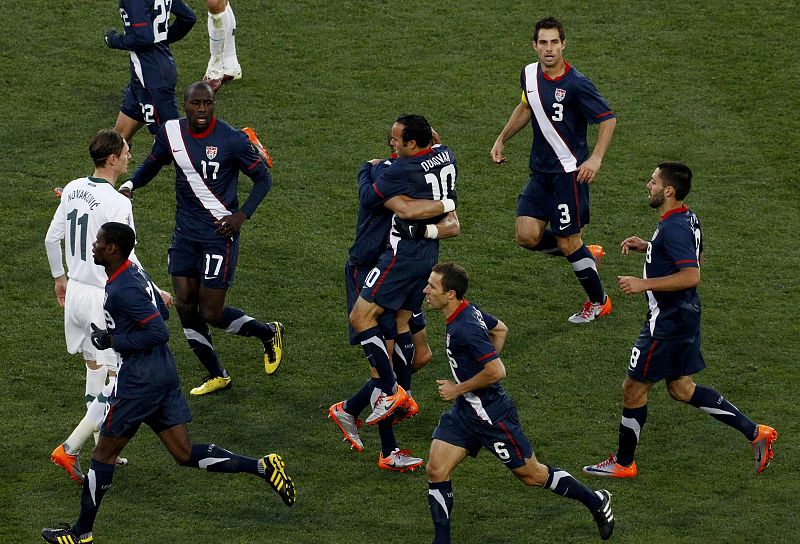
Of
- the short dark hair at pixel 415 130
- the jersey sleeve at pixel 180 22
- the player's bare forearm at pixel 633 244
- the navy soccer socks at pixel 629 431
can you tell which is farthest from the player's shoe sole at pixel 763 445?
the jersey sleeve at pixel 180 22

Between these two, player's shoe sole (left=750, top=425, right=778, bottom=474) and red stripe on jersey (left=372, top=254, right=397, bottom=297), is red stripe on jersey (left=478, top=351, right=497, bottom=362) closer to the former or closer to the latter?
red stripe on jersey (left=372, top=254, right=397, bottom=297)

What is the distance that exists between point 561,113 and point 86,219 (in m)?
4.24

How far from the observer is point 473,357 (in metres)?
8.46

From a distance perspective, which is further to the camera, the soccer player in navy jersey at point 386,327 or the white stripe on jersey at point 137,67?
the white stripe on jersey at point 137,67

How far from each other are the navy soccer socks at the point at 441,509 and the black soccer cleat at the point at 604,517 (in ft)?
3.11

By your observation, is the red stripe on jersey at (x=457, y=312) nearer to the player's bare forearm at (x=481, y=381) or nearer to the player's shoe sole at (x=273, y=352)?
the player's bare forearm at (x=481, y=381)

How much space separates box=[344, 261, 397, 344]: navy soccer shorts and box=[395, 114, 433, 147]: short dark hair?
1180mm

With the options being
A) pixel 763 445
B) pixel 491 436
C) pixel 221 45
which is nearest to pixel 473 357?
pixel 491 436

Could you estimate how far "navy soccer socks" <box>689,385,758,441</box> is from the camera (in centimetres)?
952

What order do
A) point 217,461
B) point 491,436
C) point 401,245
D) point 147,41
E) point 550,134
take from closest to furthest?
point 491,436
point 217,461
point 401,245
point 550,134
point 147,41

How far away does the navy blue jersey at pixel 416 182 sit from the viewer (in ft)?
31.9

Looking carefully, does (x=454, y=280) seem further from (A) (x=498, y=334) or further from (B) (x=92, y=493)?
(B) (x=92, y=493)

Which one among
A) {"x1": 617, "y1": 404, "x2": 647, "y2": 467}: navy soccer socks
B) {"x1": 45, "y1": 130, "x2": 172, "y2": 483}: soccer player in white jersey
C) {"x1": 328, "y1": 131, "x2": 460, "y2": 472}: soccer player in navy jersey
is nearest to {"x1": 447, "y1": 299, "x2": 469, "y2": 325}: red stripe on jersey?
{"x1": 328, "y1": 131, "x2": 460, "y2": 472}: soccer player in navy jersey

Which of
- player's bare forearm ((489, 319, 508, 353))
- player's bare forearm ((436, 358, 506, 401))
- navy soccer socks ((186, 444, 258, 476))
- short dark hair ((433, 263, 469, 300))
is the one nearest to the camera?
player's bare forearm ((436, 358, 506, 401))
